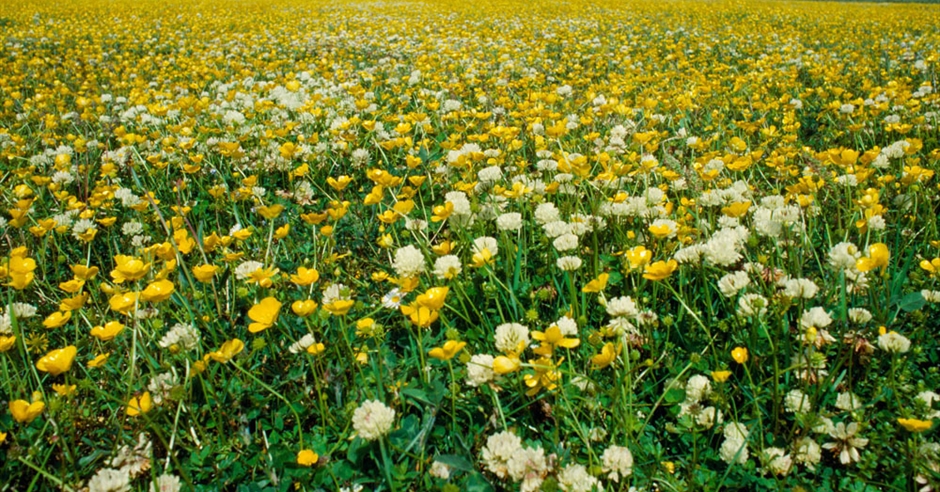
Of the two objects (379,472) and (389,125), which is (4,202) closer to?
(389,125)

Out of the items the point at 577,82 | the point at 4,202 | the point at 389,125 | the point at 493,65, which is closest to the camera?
the point at 4,202

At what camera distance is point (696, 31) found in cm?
988

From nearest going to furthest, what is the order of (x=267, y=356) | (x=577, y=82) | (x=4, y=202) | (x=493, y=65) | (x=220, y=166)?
(x=267, y=356)
(x=4, y=202)
(x=220, y=166)
(x=577, y=82)
(x=493, y=65)

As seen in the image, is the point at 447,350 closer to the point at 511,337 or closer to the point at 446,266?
the point at 511,337

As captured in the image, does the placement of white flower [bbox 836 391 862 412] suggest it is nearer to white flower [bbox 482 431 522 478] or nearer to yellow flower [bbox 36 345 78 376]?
white flower [bbox 482 431 522 478]

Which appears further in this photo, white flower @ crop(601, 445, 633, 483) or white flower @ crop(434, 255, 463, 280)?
white flower @ crop(434, 255, 463, 280)

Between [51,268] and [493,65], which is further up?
[493,65]

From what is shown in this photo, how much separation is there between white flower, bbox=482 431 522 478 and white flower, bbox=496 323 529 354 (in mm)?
214

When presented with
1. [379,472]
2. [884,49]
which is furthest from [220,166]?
[884,49]

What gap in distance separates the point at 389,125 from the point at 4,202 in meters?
2.35

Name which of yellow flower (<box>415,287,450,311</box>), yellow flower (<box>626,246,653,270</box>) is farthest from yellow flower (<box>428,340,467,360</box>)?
yellow flower (<box>626,246,653,270</box>)

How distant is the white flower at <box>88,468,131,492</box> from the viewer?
51.9 inches

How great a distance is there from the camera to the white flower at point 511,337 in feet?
4.78

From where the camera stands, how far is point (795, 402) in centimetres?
147
